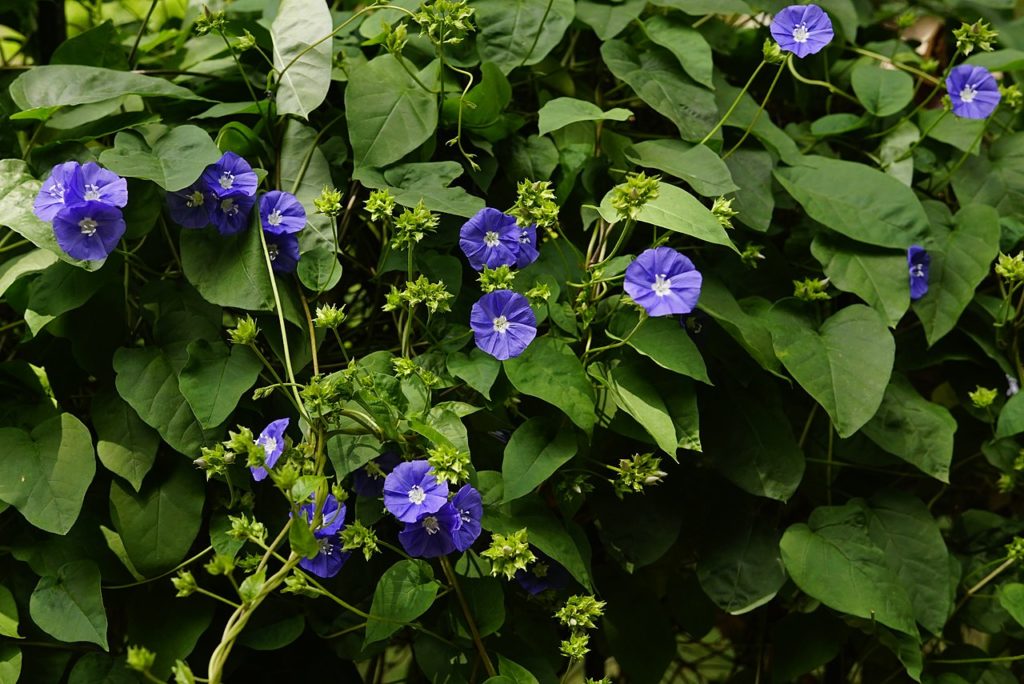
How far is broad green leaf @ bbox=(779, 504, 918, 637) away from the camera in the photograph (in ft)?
3.67

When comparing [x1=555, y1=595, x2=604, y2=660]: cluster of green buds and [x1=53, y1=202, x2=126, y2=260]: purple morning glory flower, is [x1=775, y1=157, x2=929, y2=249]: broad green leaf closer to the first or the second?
[x1=555, y1=595, x2=604, y2=660]: cluster of green buds

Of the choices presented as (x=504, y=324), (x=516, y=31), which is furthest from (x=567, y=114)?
(x=504, y=324)

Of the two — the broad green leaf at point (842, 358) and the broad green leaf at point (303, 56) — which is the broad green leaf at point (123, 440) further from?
the broad green leaf at point (842, 358)

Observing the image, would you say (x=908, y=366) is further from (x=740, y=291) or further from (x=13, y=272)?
(x=13, y=272)

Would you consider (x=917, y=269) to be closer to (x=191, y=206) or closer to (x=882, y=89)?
(x=882, y=89)

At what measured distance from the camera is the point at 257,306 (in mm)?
1064

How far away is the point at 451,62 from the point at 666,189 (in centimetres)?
32

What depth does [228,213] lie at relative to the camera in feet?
3.60

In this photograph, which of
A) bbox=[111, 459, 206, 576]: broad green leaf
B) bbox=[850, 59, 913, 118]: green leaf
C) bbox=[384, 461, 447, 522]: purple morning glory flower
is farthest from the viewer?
bbox=[850, 59, 913, 118]: green leaf

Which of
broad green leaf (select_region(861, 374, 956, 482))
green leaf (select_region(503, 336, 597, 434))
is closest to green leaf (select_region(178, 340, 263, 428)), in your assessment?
green leaf (select_region(503, 336, 597, 434))

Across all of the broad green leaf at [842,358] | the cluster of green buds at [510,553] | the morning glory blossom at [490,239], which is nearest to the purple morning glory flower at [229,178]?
the morning glory blossom at [490,239]

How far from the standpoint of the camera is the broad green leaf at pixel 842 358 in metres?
1.11

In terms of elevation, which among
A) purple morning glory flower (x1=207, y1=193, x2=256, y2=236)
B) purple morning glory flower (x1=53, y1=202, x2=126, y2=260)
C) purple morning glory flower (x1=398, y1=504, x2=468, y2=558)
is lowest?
purple morning glory flower (x1=398, y1=504, x2=468, y2=558)

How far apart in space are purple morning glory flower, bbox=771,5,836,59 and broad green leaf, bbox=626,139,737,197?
16 cm
